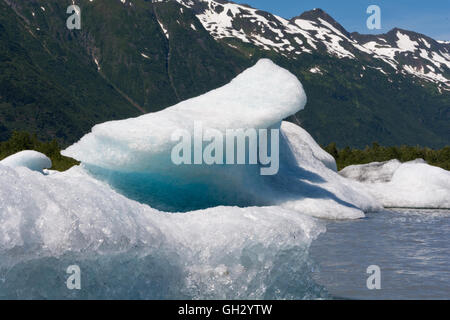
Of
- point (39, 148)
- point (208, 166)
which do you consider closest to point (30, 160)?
point (208, 166)

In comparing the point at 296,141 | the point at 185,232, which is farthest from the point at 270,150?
the point at 185,232

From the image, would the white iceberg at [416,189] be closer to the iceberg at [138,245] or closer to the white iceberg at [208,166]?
the white iceberg at [208,166]
